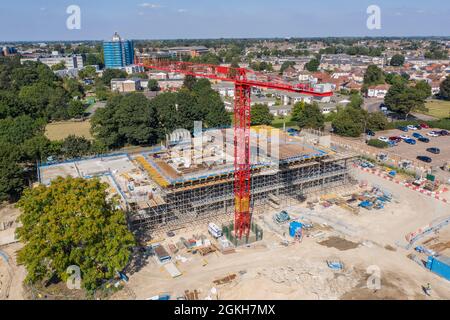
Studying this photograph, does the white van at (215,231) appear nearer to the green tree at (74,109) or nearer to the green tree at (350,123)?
the green tree at (350,123)

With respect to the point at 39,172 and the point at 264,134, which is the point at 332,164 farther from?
the point at 39,172

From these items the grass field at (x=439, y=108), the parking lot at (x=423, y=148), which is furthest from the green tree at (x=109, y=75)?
the grass field at (x=439, y=108)

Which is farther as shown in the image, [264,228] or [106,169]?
[106,169]

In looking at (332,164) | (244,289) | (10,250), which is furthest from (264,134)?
(10,250)

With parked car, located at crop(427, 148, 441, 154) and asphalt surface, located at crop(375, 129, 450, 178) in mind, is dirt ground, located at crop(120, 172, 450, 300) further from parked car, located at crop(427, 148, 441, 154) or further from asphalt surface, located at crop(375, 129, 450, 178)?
parked car, located at crop(427, 148, 441, 154)
